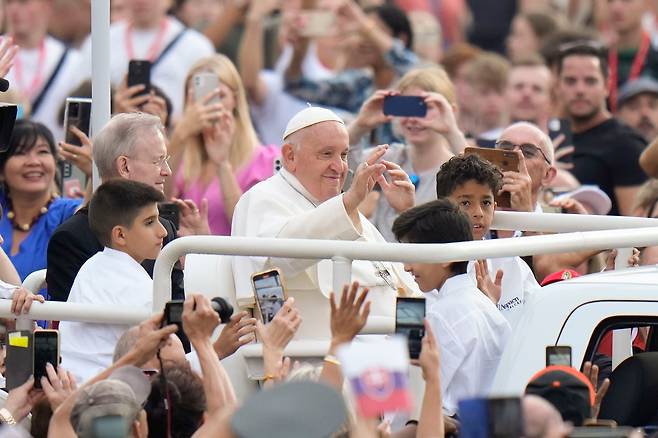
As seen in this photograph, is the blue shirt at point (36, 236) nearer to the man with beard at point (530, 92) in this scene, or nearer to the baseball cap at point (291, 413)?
the baseball cap at point (291, 413)

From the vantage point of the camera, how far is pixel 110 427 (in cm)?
517

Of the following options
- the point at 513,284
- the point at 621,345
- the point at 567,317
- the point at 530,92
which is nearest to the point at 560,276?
the point at 513,284

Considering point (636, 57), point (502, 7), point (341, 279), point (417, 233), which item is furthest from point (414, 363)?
point (502, 7)

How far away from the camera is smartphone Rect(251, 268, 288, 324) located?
6.32m

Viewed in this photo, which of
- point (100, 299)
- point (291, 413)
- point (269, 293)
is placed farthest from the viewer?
point (100, 299)

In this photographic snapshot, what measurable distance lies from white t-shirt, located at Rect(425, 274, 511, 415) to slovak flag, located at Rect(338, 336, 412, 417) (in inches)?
65.6

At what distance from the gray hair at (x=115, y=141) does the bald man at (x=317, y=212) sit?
2.16 ft

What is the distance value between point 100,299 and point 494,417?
2.28 metres

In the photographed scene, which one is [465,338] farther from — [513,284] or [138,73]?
[138,73]

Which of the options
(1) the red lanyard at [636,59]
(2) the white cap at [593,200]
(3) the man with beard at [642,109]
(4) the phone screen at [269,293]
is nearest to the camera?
(4) the phone screen at [269,293]

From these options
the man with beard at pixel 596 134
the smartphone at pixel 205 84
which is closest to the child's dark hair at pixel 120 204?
the smartphone at pixel 205 84

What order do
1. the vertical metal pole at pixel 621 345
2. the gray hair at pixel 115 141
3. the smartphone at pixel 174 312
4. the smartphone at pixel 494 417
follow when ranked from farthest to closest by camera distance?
the gray hair at pixel 115 141 → the vertical metal pole at pixel 621 345 → the smartphone at pixel 174 312 → the smartphone at pixel 494 417

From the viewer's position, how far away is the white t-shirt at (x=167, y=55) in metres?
13.1

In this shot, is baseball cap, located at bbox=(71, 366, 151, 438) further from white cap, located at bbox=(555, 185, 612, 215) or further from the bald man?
white cap, located at bbox=(555, 185, 612, 215)
